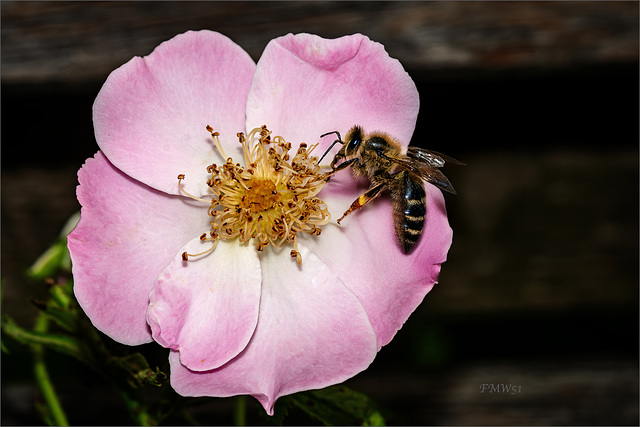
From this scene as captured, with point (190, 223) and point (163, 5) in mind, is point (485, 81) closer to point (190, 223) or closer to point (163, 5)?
point (163, 5)

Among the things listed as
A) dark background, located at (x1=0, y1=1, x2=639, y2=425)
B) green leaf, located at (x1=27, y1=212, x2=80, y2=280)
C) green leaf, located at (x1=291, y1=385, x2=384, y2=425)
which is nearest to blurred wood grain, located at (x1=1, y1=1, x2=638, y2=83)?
dark background, located at (x1=0, y1=1, x2=639, y2=425)

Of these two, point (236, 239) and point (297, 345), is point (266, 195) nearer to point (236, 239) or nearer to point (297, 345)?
point (236, 239)

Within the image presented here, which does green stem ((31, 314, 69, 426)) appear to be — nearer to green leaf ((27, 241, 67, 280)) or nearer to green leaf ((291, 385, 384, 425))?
green leaf ((27, 241, 67, 280))

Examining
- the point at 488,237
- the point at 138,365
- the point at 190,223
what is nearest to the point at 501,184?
the point at 488,237

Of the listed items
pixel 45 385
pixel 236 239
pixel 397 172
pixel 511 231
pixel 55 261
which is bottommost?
pixel 511 231

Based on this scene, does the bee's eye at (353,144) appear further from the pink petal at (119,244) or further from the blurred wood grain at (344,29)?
the blurred wood grain at (344,29)

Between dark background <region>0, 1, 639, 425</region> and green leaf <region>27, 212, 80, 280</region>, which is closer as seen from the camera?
green leaf <region>27, 212, 80, 280</region>

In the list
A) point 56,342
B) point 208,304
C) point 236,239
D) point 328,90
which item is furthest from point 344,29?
point 56,342
